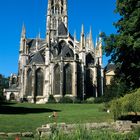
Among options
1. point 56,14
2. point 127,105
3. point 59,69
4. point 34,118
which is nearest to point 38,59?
point 59,69

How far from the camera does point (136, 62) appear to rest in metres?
28.3

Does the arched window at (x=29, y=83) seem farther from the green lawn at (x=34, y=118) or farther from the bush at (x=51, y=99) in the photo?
the green lawn at (x=34, y=118)

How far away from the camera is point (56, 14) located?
11481 centimetres

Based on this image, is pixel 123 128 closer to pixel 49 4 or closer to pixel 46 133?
pixel 46 133

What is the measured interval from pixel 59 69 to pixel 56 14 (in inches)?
1288

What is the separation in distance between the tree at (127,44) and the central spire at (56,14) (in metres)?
79.0

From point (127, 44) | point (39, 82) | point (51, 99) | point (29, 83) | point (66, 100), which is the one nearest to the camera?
point (127, 44)

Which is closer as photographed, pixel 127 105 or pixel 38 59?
pixel 127 105

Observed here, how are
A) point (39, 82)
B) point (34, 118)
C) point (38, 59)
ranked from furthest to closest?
point (38, 59) < point (39, 82) < point (34, 118)

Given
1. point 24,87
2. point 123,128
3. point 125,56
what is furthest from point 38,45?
point 123,128

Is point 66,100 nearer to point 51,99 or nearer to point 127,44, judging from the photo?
point 51,99

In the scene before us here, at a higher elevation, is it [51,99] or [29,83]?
[29,83]

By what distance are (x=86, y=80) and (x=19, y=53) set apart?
22678 mm

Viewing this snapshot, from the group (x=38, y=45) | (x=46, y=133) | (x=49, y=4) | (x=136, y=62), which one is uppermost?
(x=49, y=4)
